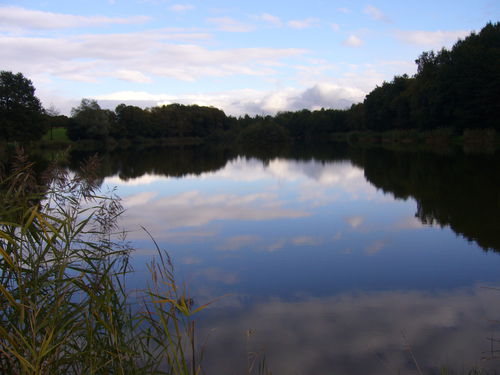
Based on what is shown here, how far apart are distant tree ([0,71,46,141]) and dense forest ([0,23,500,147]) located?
9cm

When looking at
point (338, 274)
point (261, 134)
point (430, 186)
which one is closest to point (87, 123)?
point (261, 134)

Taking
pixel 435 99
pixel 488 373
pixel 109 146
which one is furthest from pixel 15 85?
pixel 488 373

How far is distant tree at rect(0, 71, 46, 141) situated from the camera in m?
42.8

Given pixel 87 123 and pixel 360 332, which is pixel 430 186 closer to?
pixel 360 332

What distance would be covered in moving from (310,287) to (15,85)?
46.8m

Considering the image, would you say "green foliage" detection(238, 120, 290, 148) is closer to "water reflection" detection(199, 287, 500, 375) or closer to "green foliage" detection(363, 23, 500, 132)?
"green foliage" detection(363, 23, 500, 132)

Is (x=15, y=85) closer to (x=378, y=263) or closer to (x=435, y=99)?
(x=435, y=99)

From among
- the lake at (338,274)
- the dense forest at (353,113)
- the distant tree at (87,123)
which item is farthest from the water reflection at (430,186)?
the distant tree at (87,123)

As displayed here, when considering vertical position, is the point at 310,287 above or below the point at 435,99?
below

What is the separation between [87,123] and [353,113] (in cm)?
5109

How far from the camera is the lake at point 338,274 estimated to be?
4.16 m

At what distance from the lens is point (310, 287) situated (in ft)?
19.5

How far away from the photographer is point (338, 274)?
644cm

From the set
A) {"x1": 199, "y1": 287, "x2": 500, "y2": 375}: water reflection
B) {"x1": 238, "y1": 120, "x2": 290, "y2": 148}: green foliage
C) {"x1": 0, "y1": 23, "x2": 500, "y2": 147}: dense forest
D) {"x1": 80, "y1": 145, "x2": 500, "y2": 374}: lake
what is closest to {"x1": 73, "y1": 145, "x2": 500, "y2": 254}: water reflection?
{"x1": 80, "y1": 145, "x2": 500, "y2": 374}: lake
